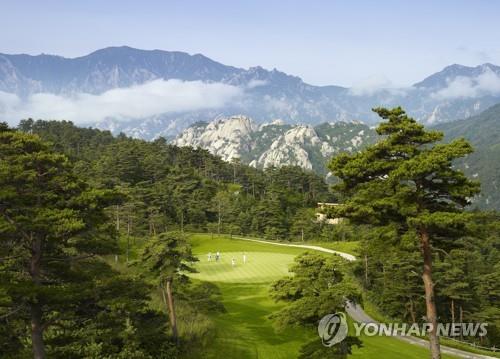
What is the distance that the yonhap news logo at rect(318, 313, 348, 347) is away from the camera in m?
19.3

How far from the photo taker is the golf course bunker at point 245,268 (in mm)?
57594

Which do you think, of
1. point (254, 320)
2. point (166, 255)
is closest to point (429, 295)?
point (166, 255)

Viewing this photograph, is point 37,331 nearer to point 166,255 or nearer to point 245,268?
point 166,255

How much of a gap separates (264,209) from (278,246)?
22.1 metres

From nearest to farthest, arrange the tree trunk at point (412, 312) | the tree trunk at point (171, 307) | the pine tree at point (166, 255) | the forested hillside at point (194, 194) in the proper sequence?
the pine tree at point (166, 255)
the tree trunk at point (171, 307)
the tree trunk at point (412, 312)
the forested hillside at point (194, 194)

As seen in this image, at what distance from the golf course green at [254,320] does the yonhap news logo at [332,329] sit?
83.4 inches

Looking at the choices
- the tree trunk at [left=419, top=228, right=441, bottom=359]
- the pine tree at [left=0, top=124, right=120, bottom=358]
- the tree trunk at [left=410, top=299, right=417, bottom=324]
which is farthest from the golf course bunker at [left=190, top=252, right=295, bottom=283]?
the tree trunk at [left=419, top=228, right=441, bottom=359]

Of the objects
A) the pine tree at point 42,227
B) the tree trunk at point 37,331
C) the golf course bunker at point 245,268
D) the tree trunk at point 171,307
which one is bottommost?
the golf course bunker at point 245,268

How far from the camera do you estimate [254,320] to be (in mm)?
39750

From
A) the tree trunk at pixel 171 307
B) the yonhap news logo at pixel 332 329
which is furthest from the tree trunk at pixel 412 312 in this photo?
the yonhap news logo at pixel 332 329

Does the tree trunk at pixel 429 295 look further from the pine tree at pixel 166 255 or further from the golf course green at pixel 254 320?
the pine tree at pixel 166 255

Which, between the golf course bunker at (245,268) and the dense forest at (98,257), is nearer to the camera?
the dense forest at (98,257)

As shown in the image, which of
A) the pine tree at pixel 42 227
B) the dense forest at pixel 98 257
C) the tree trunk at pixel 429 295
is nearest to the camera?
the pine tree at pixel 42 227

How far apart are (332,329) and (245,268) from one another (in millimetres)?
44059
